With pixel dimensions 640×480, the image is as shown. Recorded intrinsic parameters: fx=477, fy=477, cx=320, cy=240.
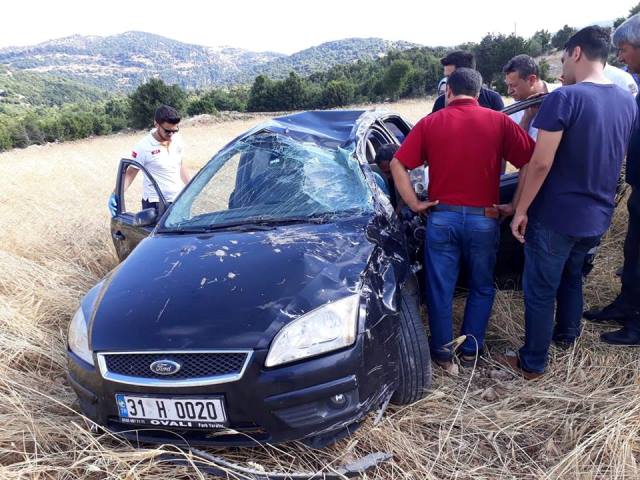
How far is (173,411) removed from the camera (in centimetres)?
183

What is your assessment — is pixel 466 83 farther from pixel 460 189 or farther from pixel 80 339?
pixel 80 339

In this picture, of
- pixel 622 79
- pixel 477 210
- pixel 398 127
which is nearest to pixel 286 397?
pixel 477 210

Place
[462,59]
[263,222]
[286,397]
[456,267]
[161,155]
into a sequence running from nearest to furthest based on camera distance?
[286,397] → [263,222] → [456,267] → [462,59] → [161,155]

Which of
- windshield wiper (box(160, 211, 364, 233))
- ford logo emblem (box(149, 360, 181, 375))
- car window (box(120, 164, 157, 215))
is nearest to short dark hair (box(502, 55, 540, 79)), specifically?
windshield wiper (box(160, 211, 364, 233))

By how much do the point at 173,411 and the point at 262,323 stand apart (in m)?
0.48

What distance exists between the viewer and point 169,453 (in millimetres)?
1886

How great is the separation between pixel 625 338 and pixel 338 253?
194 cm

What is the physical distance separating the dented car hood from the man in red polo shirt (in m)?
0.47

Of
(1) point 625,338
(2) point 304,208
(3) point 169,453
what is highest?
(2) point 304,208

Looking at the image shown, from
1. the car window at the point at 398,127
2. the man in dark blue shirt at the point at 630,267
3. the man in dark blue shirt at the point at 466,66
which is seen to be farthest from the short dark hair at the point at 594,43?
the man in dark blue shirt at the point at 466,66

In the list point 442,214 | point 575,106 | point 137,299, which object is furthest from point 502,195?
point 137,299

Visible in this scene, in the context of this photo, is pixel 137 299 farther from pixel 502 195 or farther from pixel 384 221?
pixel 502 195

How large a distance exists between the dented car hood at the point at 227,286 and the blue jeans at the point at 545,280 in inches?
35.5

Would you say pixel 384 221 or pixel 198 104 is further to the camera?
pixel 198 104
